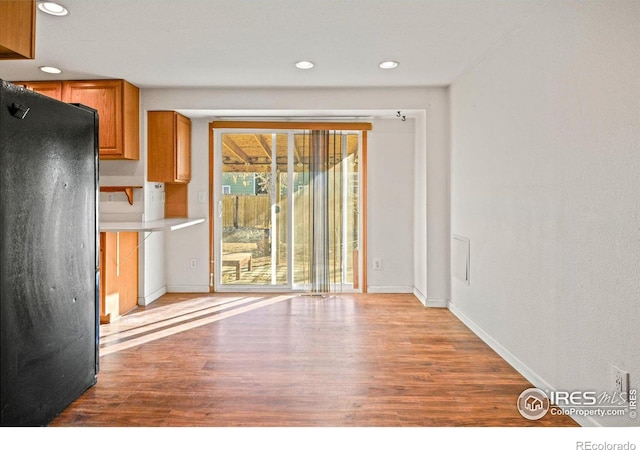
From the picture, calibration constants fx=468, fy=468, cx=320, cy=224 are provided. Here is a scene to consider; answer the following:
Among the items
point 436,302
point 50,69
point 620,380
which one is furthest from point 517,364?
point 50,69

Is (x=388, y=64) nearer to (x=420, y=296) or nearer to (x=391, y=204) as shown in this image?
(x=391, y=204)

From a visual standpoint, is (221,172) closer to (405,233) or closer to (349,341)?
(405,233)

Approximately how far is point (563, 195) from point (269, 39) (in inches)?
81.7

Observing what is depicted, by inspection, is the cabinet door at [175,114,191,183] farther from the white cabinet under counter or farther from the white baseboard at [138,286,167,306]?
the white baseboard at [138,286,167,306]

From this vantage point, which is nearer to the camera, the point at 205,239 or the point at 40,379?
the point at 40,379

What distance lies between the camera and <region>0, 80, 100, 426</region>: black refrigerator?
74.1 inches

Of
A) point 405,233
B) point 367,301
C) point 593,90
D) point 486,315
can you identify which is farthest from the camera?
point 405,233

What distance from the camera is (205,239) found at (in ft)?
17.2

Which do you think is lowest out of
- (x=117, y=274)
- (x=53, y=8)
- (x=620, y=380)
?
(x=620, y=380)

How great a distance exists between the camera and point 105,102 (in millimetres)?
4254

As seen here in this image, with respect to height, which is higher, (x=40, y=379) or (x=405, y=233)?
(x=405, y=233)

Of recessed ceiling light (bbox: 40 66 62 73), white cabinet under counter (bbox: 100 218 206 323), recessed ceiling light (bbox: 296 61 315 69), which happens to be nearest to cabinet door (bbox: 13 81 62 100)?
recessed ceiling light (bbox: 40 66 62 73)

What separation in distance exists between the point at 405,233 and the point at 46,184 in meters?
3.81

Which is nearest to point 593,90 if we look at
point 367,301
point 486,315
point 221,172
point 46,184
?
point 486,315
